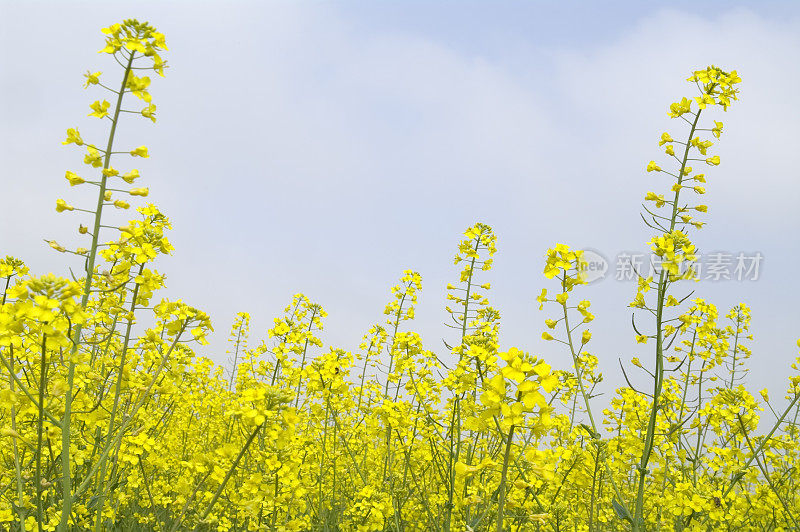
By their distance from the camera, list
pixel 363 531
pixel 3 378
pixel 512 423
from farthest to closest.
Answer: pixel 363 531 < pixel 3 378 < pixel 512 423

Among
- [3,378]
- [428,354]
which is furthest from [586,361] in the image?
[3,378]

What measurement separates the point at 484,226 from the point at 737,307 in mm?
4215

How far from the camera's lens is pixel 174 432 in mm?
7070

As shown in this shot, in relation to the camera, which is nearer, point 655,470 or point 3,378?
point 3,378

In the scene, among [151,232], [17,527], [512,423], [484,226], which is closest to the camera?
[512,423]

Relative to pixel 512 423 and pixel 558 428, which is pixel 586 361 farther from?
pixel 512 423

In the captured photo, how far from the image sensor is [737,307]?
25.6ft


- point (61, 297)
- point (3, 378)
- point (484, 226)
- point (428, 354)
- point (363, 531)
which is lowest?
point (363, 531)

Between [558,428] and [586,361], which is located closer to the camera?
Answer: [558,428]

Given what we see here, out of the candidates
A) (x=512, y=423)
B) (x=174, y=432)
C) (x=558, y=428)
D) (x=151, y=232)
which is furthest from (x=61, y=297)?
(x=174, y=432)

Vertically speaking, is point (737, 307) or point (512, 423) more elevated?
point (737, 307)

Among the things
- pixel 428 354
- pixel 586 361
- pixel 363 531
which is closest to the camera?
pixel 363 531

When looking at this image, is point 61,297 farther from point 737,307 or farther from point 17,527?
point 737,307

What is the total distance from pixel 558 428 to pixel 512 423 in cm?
357
